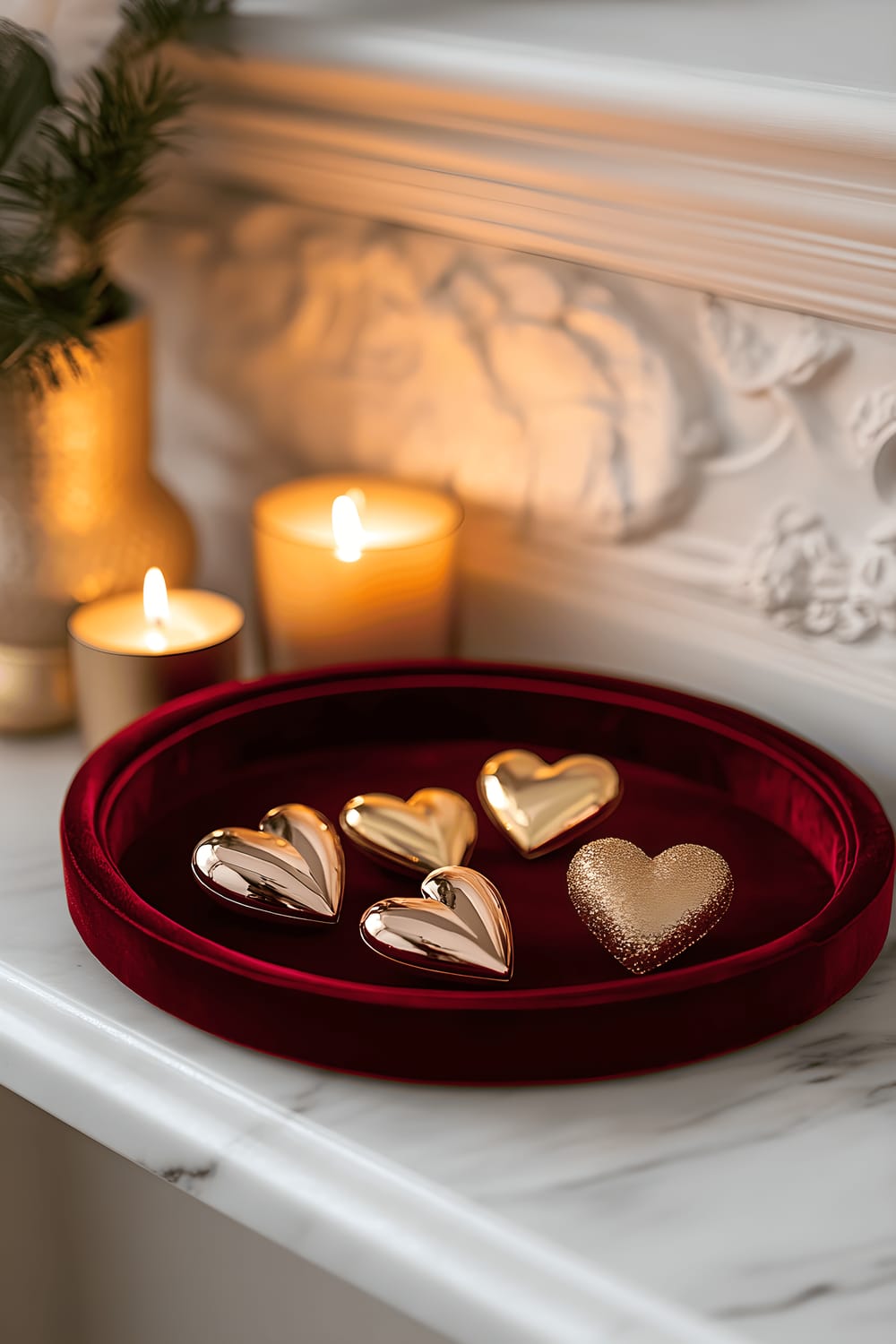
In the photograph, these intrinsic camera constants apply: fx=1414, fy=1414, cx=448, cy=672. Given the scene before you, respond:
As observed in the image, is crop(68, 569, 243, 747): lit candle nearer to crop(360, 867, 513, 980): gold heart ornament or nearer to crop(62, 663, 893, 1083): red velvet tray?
crop(62, 663, 893, 1083): red velvet tray

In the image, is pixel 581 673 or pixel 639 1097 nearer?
pixel 639 1097

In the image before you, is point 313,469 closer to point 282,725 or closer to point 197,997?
point 282,725

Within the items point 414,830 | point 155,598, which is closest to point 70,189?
point 155,598

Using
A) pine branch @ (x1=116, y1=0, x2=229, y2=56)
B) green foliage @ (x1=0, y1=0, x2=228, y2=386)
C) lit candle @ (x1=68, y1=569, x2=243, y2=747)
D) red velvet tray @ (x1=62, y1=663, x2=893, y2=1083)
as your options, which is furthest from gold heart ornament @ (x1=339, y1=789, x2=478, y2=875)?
pine branch @ (x1=116, y1=0, x2=229, y2=56)

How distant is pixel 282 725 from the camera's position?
0.59 metres

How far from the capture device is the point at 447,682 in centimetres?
61

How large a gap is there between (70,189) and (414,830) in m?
0.29

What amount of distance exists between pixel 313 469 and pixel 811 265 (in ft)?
1.00

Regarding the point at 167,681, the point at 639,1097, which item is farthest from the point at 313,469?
the point at 639,1097

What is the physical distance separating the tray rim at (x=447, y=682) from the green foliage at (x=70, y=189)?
0.16 m

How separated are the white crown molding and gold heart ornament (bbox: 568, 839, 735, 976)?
22 cm

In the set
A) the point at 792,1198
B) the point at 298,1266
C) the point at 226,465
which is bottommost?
the point at 298,1266

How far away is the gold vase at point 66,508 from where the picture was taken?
0.61 metres

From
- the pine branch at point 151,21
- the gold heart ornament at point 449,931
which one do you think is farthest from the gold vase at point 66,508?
the gold heart ornament at point 449,931
